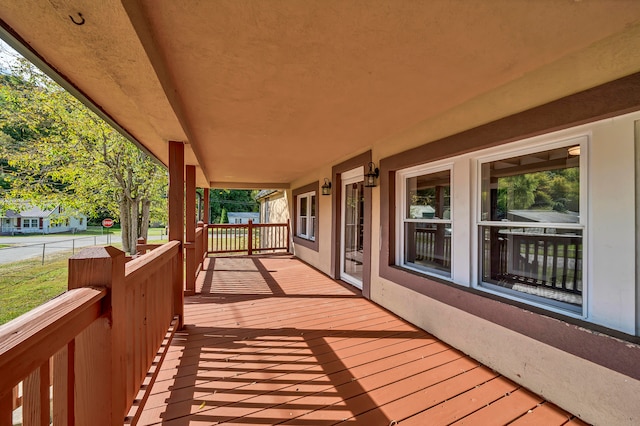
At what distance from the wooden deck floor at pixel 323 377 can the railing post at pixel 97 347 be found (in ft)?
2.54

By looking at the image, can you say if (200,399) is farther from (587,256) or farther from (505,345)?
(587,256)

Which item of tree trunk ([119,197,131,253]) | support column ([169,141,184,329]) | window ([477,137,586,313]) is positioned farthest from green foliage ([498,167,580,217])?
tree trunk ([119,197,131,253])

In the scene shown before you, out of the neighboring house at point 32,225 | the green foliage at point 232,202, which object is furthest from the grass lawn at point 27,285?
the green foliage at point 232,202

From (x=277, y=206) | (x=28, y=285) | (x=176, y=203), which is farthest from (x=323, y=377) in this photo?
(x=277, y=206)

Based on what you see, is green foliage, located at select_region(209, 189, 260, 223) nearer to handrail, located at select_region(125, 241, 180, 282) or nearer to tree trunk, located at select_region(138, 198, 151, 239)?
tree trunk, located at select_region(138, 198, 151, 239)

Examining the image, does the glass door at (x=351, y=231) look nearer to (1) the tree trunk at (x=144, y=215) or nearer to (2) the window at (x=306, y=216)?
(2) the window at (x=306, y=216)

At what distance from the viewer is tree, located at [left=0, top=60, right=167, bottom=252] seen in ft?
28.4

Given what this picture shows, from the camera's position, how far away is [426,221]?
10.7ft

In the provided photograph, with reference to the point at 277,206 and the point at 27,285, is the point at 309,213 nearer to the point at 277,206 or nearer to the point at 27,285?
the point at 277,206

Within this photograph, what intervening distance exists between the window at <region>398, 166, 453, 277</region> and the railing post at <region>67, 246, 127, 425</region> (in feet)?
9.04

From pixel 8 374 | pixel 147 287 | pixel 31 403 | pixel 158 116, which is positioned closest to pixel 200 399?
pixel 147 287

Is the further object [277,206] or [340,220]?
[277,206]

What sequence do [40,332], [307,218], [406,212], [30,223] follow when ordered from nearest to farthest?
[40,332], [406,212], [307,218], [30,223]

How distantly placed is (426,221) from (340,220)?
7.10ft
